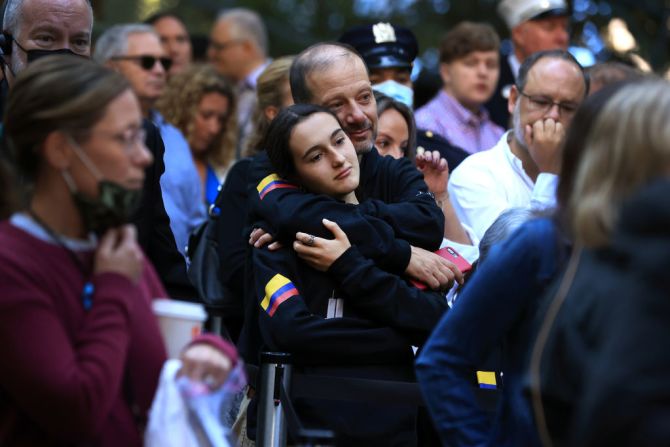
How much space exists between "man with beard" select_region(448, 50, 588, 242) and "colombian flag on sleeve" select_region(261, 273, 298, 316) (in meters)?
1.57

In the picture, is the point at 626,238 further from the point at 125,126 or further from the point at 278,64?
the point at 278,64

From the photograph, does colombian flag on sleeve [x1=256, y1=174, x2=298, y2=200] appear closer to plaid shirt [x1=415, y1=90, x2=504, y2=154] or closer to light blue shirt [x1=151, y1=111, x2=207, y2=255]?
light blue shirt [x1=151, y1=111, x2=207, y2=255]

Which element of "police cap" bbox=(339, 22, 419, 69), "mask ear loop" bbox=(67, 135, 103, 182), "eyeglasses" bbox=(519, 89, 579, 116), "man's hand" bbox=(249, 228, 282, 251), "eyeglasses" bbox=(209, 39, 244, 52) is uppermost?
"mask ear loop" bbox=(67, 135, 103, 182)

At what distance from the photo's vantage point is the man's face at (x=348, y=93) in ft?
16.4

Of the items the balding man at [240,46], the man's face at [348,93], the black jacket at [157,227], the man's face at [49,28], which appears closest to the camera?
the black jacket at [157,227]

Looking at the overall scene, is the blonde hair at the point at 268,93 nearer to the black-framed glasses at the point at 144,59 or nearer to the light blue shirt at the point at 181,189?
the light blue shirt at the point at 181,189

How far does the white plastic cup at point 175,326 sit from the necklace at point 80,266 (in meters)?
0.20

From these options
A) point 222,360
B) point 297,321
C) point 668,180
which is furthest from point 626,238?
point 297,321

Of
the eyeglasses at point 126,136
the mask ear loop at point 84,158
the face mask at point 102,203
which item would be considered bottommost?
the face mask at point 102,203

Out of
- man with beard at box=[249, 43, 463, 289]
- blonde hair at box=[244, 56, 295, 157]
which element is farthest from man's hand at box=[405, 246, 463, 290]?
blonde hair at box=[244, 56, 295, 157]

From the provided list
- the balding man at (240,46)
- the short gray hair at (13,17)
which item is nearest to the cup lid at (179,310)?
the short gray hair at (13,17)

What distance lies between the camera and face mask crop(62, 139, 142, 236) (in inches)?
117

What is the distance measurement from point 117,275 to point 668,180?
134cm

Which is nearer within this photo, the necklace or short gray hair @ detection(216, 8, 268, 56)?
the necklace
